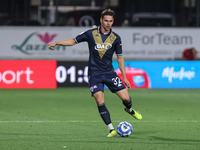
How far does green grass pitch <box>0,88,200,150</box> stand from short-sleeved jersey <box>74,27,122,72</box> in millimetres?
1104

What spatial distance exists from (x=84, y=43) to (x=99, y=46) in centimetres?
1273

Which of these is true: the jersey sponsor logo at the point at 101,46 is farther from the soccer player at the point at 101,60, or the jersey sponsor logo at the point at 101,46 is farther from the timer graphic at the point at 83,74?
the timer graphic at the point at 83,74

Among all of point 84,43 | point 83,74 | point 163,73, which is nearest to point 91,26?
point 84,43

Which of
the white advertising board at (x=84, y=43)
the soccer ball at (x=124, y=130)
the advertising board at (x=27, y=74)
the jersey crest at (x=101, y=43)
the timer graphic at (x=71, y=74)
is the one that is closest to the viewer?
the soccer ball at (x=124, y=130)

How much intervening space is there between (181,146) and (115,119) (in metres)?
3.07

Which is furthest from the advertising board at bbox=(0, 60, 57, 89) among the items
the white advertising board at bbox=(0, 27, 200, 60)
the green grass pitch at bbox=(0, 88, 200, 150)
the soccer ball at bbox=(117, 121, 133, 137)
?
the soccer ball at bbox=(117, 121, 133, 137)

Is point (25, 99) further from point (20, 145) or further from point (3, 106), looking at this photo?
point (20, 145)

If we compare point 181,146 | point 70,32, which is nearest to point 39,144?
point 181,146

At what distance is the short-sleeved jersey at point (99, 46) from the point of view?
7.09 m

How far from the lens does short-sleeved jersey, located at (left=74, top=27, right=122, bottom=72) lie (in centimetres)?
709

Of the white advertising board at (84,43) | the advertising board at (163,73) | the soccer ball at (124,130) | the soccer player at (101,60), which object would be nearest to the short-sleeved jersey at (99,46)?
the soccer player at (101,60)

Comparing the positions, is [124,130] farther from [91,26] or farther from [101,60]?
[91,26]

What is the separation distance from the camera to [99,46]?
23.2 feet

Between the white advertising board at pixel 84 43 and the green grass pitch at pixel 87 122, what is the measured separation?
467cm
